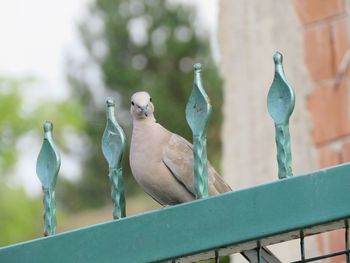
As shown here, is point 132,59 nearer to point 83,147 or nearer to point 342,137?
point 83,147

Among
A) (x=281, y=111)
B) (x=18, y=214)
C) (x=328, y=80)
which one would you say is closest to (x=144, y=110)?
(x=281, y=111)

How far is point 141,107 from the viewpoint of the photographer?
388 cm

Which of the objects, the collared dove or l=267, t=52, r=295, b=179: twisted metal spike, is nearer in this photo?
l=267, t=52, r=295, b=179: twisted metal spike

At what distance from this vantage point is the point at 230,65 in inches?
234

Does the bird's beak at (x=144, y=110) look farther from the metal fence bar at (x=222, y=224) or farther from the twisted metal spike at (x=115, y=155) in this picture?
the metal fence bar at (x=222, y=224)

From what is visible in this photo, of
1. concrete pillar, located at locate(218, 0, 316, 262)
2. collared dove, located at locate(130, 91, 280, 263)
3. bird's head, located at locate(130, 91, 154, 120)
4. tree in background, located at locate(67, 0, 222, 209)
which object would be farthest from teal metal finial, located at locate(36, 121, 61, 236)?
tree in background, located at locate(67, 0, 222, 209)

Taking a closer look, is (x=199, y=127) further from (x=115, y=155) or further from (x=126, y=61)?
(x=126, y=61)

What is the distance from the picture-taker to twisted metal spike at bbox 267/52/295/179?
122 inches

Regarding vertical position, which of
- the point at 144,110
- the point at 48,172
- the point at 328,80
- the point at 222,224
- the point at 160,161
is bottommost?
the point at 222,224

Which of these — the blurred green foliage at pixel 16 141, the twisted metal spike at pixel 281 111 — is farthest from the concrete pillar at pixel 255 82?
the blurred green foliage at pixel 16 141

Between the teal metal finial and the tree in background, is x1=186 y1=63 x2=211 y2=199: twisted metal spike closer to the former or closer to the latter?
the teal metal finial

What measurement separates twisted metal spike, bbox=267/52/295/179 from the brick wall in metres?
1.97

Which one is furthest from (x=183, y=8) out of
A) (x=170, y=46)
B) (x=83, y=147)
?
(x=83, y=147)

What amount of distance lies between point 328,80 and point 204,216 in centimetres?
233
